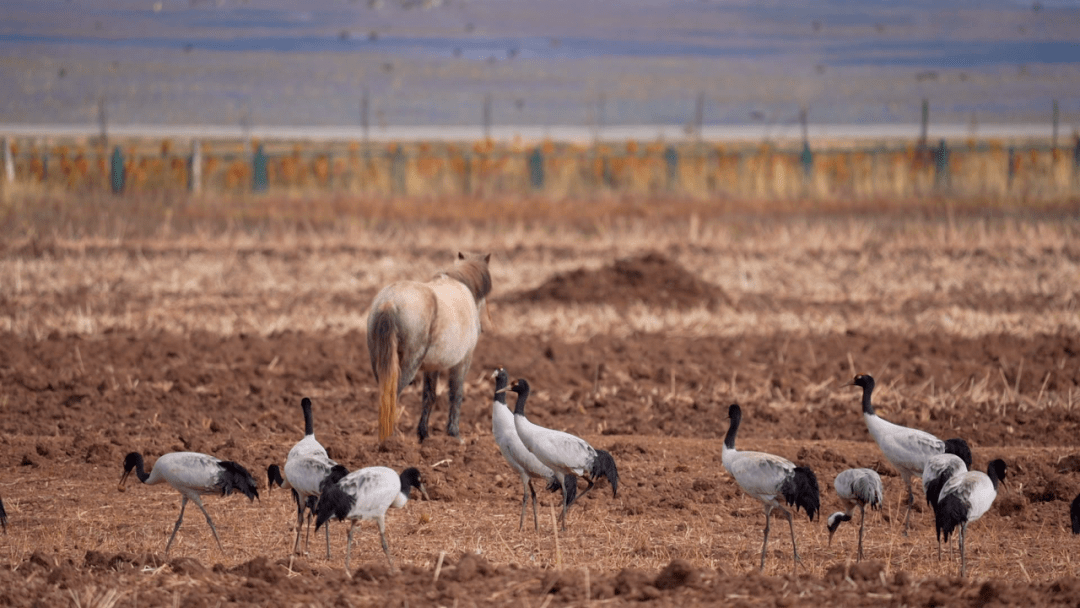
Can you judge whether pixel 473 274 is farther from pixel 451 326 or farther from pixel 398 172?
pixel 398 172

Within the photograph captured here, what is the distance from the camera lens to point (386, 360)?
388 inches

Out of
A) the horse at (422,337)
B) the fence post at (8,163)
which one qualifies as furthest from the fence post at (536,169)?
the horse at (422,337)

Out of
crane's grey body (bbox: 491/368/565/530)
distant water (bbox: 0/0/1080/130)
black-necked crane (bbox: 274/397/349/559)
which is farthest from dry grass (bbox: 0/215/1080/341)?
distant water (bbox: 0/0/1080/130)

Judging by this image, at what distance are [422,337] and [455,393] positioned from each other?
0.77 meters

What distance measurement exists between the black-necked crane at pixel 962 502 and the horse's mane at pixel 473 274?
492cm

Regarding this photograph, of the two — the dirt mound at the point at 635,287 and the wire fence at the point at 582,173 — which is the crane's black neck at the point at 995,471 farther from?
the wire fence at the point at 582,173

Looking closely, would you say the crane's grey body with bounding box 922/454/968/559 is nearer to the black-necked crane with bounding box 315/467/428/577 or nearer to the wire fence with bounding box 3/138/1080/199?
the black-necked crane with bounding box 315/467/428/577

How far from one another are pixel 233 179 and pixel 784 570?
28.2m

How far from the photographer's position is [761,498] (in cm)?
766

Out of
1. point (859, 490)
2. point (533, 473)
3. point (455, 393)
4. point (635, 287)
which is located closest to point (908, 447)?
point (859, 490)

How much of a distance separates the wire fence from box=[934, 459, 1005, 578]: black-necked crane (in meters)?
23.5

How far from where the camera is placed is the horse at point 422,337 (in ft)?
32.3

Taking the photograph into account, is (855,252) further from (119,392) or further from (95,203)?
(95,203)

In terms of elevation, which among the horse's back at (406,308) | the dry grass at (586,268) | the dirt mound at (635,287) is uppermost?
the horse's back at (406,308)
